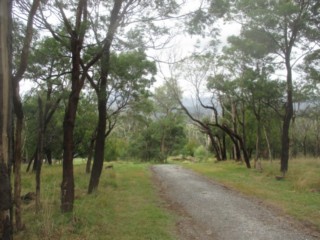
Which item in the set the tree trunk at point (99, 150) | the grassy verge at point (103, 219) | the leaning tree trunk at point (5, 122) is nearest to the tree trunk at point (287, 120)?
the grassy verge at point (103, 219)

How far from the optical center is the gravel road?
7.73 m

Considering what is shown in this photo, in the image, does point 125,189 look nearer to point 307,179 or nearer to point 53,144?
point 307,179

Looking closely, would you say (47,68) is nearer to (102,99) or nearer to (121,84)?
(102,99)

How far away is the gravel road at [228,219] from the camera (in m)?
7.73

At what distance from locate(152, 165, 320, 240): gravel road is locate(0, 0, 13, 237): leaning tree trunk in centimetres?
391

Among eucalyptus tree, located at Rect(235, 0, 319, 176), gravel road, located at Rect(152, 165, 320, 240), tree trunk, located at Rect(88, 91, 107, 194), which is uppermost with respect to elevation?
eucalyptus tree, located at Rect(235, 0, 319, 176)

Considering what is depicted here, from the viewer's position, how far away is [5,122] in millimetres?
5055

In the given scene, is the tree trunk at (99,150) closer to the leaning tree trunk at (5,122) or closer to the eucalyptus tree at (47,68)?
the eucalyptus tree at (47,68)

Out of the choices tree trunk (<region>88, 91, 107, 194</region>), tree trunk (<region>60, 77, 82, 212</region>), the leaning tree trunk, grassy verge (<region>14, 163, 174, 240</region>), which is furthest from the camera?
tree trunk (<region>88, 91, 107, 194</region>)

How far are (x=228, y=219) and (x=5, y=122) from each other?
20.4ft

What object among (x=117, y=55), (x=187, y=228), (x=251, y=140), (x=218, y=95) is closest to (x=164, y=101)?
(x=251, y=140)

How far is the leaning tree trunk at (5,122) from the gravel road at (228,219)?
3909 mm

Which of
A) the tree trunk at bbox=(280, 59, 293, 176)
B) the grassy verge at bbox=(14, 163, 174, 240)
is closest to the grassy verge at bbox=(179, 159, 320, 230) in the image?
the tree trunk at bbox=(280, 59, 293, 176)

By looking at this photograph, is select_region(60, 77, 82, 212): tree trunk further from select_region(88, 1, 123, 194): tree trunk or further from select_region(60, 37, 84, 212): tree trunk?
select_region(88, 1, 123, 194): tree trunk
